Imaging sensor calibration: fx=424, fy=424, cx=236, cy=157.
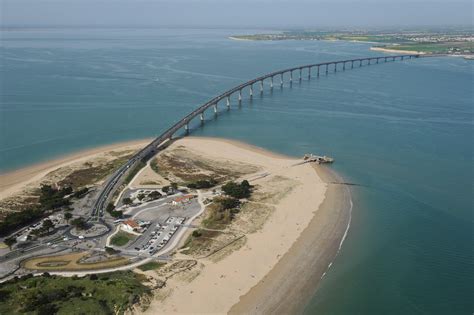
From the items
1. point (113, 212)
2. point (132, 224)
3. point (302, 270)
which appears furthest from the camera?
point (113, 212)

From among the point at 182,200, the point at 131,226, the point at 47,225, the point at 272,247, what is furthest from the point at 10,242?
the point at 272,247

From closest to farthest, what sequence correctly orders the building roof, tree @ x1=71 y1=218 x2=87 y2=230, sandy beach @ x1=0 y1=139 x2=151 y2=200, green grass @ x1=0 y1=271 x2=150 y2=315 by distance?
green grass @ x1=0 y1=271 x2=150 y2=315 < tree @ x1=71 y1=218 x2=87 y2=230 < the building roof < sandy beach @ x1=0 y1=139 x2=151 y2=200

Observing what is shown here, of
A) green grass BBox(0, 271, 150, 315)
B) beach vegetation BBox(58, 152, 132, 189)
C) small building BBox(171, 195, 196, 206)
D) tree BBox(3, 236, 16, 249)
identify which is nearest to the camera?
green grass BBox(0, 271, 150, 315)

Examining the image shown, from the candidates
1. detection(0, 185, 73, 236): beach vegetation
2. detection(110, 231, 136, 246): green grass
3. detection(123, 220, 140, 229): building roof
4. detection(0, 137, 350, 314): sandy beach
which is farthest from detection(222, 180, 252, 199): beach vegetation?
detection(0, 185, 73, 236): beach vegetation

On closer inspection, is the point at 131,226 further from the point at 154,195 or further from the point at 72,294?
the point at 72,294

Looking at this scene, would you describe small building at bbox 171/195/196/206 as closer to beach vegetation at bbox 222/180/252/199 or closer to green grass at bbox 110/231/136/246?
beach vegetation at bbox 222/180/252/199

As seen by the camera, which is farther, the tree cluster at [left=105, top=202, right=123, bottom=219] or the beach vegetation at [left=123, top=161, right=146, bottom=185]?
the beach vegetation at [left=123, top=161, right=146, bottom=185]

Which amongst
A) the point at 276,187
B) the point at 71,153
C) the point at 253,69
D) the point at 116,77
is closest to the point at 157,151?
the point at 71,153
